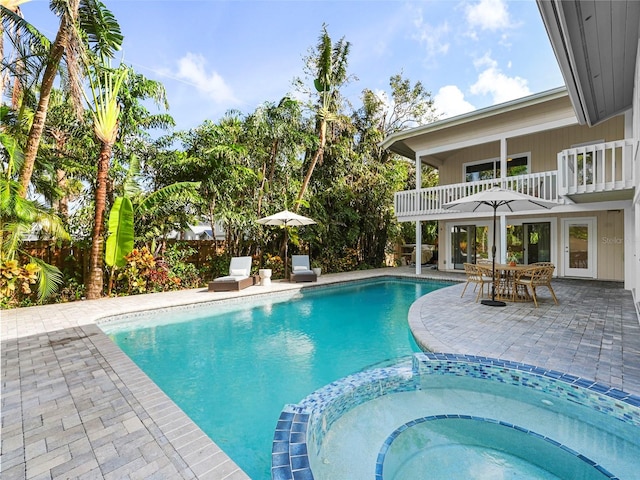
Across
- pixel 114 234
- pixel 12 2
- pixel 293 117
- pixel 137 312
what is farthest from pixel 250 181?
pixel 12 2

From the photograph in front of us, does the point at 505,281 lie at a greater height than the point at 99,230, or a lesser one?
lesser

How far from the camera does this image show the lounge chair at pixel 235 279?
10.5 m

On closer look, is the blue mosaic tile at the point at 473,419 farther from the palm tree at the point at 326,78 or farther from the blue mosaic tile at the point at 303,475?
the palm tree at the point at 326,78

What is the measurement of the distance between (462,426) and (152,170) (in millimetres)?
12265

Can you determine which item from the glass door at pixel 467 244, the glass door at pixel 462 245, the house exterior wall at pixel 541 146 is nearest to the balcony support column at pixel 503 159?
the house exterior wall at pixel 541 146

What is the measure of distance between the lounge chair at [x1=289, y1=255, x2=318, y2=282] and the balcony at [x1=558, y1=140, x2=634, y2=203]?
331 inches

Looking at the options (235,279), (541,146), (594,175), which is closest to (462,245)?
(541,146)

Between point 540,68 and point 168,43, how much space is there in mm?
14104

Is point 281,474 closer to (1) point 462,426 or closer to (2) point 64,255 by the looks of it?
(1) point 462,426

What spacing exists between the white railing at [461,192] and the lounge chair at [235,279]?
7506 mm

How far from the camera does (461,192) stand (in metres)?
13.5

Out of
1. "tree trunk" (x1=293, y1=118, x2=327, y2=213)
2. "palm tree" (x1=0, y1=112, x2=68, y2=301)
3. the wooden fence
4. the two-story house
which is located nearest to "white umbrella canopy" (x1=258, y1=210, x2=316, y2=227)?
"tree trunk" (x1=293, y1=118, x2=327, y2=213)

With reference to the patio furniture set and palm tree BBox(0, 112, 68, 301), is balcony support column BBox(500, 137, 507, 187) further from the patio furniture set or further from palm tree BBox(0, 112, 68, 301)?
palm tree BBox(0, 112, 68, 301)

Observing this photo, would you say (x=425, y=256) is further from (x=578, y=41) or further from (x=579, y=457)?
(x=579, y=457)
